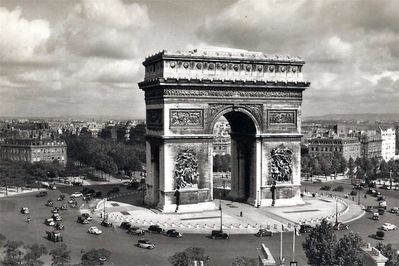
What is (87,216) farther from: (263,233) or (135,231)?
(263,233)

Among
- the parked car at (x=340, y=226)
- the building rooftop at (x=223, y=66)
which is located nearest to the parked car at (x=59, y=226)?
the building rooftop at (x=223, y=66)

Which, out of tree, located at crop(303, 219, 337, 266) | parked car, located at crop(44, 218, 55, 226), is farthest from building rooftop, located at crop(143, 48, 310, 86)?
tree, located at crop(303, 219, 337, 266)

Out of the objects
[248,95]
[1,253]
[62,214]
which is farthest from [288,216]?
[1,253]

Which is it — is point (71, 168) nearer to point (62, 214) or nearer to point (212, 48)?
point (62, 214)

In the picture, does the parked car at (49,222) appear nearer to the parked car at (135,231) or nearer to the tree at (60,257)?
the parked car at (135,231)

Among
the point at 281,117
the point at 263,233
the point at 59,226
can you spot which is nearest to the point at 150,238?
the point at 263,233

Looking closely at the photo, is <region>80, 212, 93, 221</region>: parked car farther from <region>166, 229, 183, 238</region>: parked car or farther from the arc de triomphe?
<region>166, 229, 183, 238</region>: parked car
